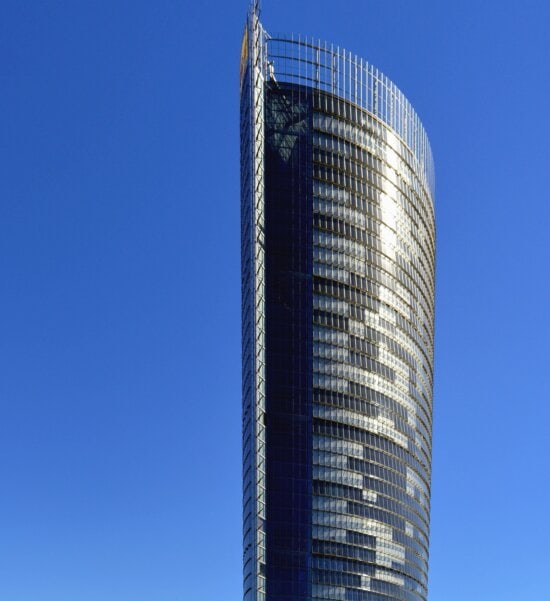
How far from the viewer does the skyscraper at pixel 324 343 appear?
168 metres

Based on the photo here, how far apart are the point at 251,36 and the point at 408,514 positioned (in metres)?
81.2

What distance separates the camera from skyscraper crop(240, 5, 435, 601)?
168 m

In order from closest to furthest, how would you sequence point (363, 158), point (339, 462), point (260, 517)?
1. point (260, 517)
2. point (339, 462)
3. point (363, 158)

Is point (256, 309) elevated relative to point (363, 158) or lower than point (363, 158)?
lower

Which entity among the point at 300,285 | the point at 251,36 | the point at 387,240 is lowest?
the point at 300,285

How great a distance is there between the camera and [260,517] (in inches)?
6452

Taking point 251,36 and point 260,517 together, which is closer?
point 260,517

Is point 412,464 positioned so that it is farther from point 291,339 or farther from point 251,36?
point 251,36

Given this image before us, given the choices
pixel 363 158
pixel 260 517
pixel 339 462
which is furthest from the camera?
pixel 363 158

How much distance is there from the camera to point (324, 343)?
177625mm

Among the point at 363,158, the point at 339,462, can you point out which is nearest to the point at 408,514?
the point at 339,462

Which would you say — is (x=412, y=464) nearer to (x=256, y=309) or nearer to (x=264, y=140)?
(x=256, y=309)

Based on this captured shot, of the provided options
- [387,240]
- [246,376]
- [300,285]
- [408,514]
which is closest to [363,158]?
[387,240]

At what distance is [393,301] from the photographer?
194375 mm
